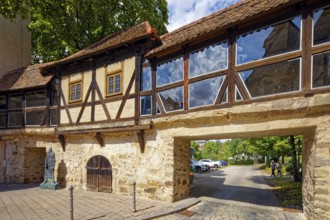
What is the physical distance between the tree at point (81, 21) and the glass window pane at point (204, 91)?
10155 millimetres

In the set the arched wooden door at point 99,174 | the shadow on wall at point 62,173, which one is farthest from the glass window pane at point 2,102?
the arched wooden door at point 99,174

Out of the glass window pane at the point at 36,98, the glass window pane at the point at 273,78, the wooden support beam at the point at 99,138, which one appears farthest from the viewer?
the glass window pane at the point at 36,98

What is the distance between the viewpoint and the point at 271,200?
9.52 metres

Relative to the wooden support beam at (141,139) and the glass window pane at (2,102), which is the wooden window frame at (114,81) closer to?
the wooden support beam at (141,139)

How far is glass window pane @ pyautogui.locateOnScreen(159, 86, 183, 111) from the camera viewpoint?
27.8 ft

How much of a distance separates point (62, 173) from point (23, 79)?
624 cm

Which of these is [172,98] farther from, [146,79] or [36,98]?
[36,98]

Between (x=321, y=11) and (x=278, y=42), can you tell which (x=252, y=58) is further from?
(x=321, y=11)

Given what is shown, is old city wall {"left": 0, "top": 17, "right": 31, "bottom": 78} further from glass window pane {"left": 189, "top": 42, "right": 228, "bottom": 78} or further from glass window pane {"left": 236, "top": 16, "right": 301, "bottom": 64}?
glass window pane {"left": 236, "top": 16, "right": 301, "bottom": 64}

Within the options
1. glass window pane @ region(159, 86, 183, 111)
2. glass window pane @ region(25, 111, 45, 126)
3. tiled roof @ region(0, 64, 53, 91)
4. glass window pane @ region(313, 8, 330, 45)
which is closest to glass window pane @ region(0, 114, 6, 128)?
tiled roof @ region(0, 64, 53, 91)

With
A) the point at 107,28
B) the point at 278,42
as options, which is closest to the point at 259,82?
the point at 278,42

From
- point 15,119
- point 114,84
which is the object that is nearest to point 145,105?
point 114,84

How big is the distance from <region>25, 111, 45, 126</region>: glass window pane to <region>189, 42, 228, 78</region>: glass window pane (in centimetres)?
918

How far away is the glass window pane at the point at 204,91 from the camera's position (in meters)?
7.57
